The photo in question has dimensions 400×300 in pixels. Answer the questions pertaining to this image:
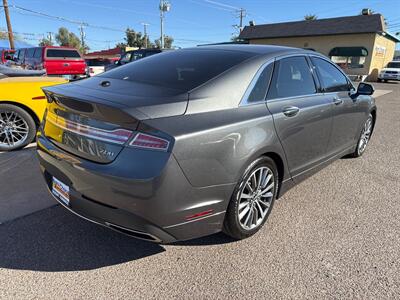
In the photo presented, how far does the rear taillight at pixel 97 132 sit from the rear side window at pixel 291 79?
1.37 m

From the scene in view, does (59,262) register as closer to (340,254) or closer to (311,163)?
(340,254)

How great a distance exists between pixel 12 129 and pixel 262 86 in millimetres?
3926

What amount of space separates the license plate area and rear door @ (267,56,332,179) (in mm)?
1753

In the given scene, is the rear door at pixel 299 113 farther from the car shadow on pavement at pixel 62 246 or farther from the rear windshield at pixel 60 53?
the rear windshield at pixel 60 53

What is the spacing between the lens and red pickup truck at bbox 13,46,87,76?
14.3 meters

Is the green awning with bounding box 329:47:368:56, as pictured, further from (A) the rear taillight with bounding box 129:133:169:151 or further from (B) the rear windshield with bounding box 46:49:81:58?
(A) the rear taillight with bounding box 129:133:169:151

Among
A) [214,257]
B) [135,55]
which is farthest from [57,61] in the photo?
[214,257]

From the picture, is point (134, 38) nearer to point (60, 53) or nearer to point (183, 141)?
point (60, 53)

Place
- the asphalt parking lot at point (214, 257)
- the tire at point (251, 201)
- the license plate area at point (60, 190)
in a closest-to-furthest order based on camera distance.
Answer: the asphalt parking lot at point (214, 257) < the license plate area at point (60, 190) < the tire at point (251, 201)

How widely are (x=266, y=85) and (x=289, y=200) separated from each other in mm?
1423

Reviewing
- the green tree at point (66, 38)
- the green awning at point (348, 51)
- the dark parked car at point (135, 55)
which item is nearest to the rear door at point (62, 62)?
the dark parked car at point (135, 55)

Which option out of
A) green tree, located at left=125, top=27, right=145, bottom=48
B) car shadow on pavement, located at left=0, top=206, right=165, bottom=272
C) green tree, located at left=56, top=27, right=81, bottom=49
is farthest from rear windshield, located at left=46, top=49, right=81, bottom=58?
green tree, located at left=56, top=27, right=81, bottom=49

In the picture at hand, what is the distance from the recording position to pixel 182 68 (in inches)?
115

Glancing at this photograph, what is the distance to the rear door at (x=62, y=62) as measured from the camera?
14.3 meters
